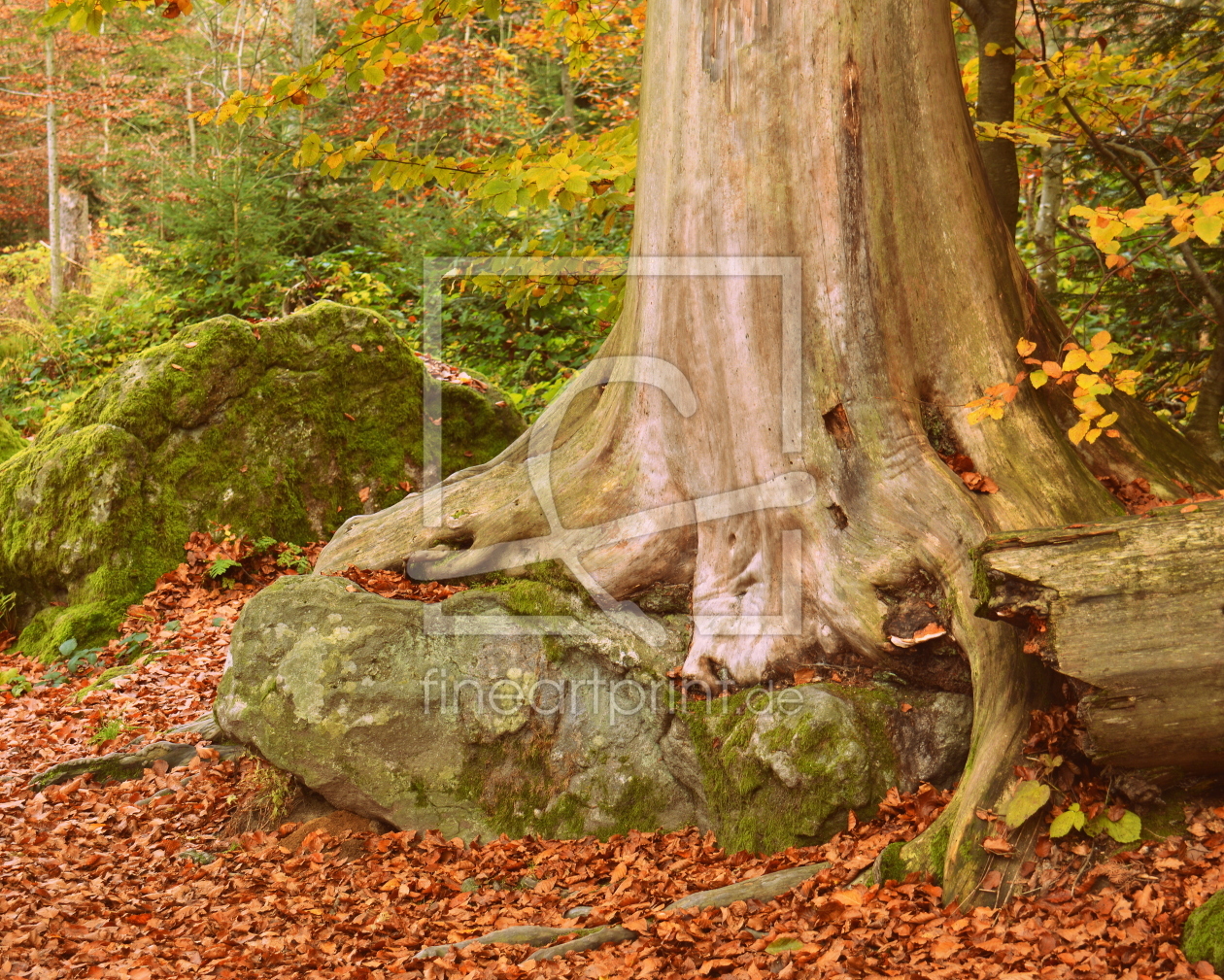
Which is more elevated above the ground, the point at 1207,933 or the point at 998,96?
the point at 998,96

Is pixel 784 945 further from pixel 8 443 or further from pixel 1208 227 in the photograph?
pixel 8 443

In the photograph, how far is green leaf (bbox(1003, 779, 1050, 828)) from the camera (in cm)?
303

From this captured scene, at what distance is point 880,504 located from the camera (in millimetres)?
3986

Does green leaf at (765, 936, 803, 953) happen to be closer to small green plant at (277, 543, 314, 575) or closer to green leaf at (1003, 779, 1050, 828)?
green leaf at (1003, 779, 1050, 828)

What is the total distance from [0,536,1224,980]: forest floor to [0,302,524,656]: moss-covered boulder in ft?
5.44

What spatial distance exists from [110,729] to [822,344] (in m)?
4.55

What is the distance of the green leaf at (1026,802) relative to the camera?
3.03 meters

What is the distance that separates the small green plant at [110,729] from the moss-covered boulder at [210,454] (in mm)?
1367

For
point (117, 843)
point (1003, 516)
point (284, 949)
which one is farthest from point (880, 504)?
point (117, 843)

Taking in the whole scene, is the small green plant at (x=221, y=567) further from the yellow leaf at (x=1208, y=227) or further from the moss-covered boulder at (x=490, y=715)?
the yellow leaf at (x=1208, y=227)

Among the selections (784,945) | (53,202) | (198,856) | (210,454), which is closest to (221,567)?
(210,454)

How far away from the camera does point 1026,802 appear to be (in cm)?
305

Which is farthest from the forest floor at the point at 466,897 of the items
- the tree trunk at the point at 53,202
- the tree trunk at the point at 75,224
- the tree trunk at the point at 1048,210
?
the tree trunk at the point at 75,224

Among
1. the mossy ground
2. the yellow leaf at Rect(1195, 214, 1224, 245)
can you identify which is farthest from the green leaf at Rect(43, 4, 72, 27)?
the yellow leaf at Rect(1195, 214, 1224, 245)
